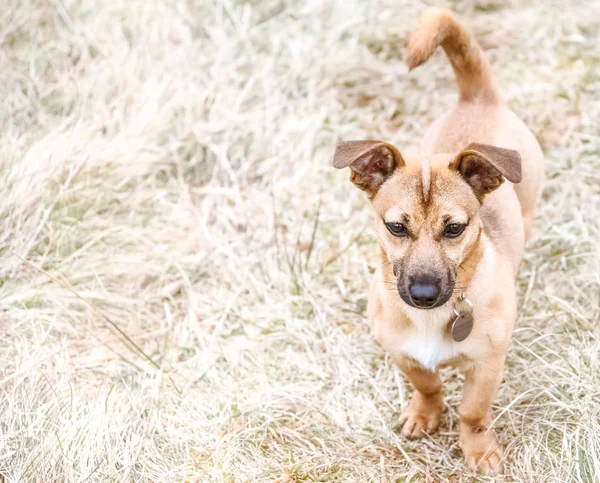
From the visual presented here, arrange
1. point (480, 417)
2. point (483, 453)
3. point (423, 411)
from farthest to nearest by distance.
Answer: point (423, 411)
point (483, 453)
point (480, 417)

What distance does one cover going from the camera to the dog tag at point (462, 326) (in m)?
3.33

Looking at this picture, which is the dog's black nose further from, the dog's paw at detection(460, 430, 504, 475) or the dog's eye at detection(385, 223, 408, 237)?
the dog's paw at detection(460, 430, 504, 475)

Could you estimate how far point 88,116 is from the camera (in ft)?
19.2

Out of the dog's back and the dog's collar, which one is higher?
the dog's back

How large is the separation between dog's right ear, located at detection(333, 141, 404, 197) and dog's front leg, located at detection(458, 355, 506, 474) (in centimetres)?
97

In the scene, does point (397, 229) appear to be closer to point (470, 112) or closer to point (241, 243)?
point (470, 112)

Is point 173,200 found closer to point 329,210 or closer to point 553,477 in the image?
point 329,210

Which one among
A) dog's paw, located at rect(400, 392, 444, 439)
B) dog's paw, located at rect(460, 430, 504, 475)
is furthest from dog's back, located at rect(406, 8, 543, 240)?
dog's paw, located at rect(460, 430, 504, 475)

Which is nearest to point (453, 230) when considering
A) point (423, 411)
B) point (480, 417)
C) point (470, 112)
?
point (480, 417)

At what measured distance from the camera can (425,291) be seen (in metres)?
3.11

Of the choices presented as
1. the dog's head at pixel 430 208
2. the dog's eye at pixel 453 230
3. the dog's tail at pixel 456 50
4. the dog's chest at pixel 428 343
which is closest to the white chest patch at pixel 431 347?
the dog's chest at pixel 428 343

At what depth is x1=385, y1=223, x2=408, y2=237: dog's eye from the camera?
3.28 meters

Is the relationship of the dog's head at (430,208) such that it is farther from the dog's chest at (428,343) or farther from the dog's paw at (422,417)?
the dog's paw at (422,417)

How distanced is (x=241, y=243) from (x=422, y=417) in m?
1.86
